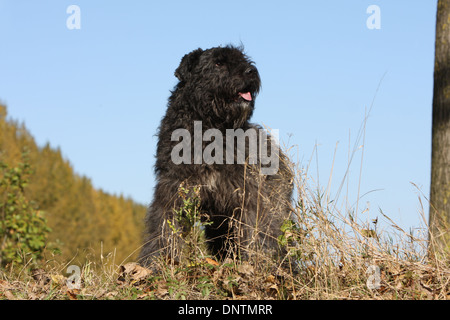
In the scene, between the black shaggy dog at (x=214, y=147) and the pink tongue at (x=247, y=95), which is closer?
the black shaggy dog at (x=214, y=147)

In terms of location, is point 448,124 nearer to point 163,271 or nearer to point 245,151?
point 245,151

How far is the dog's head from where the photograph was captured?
5.94 m

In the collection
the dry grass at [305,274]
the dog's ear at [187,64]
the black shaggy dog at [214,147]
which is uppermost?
the dog's ear at [187,64]

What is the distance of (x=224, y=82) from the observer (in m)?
5.96

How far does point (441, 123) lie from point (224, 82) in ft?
7.94

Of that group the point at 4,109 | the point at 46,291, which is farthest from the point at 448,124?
the point at 4,109

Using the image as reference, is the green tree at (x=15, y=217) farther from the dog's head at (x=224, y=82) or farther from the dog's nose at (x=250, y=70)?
the dog's nose at (x=250, y=70)

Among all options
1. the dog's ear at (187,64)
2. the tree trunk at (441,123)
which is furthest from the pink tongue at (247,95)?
the tree trunk at (441,123)

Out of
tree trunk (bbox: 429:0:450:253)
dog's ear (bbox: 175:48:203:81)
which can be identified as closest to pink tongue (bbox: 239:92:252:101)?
dog's ear (bbox: 175:48:203:81)

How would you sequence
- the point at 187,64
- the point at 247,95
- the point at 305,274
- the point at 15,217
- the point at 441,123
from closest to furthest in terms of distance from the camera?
the point at 305,274
the point at 441,123
the point at 247,95
the point at 187,64
the point at 15,217

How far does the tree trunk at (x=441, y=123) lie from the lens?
4953mm

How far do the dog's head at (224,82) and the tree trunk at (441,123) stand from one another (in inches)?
79.3

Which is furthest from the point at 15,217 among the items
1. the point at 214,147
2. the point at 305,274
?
the point at 305,274

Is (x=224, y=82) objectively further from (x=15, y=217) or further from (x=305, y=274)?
(x=15, y=217)
